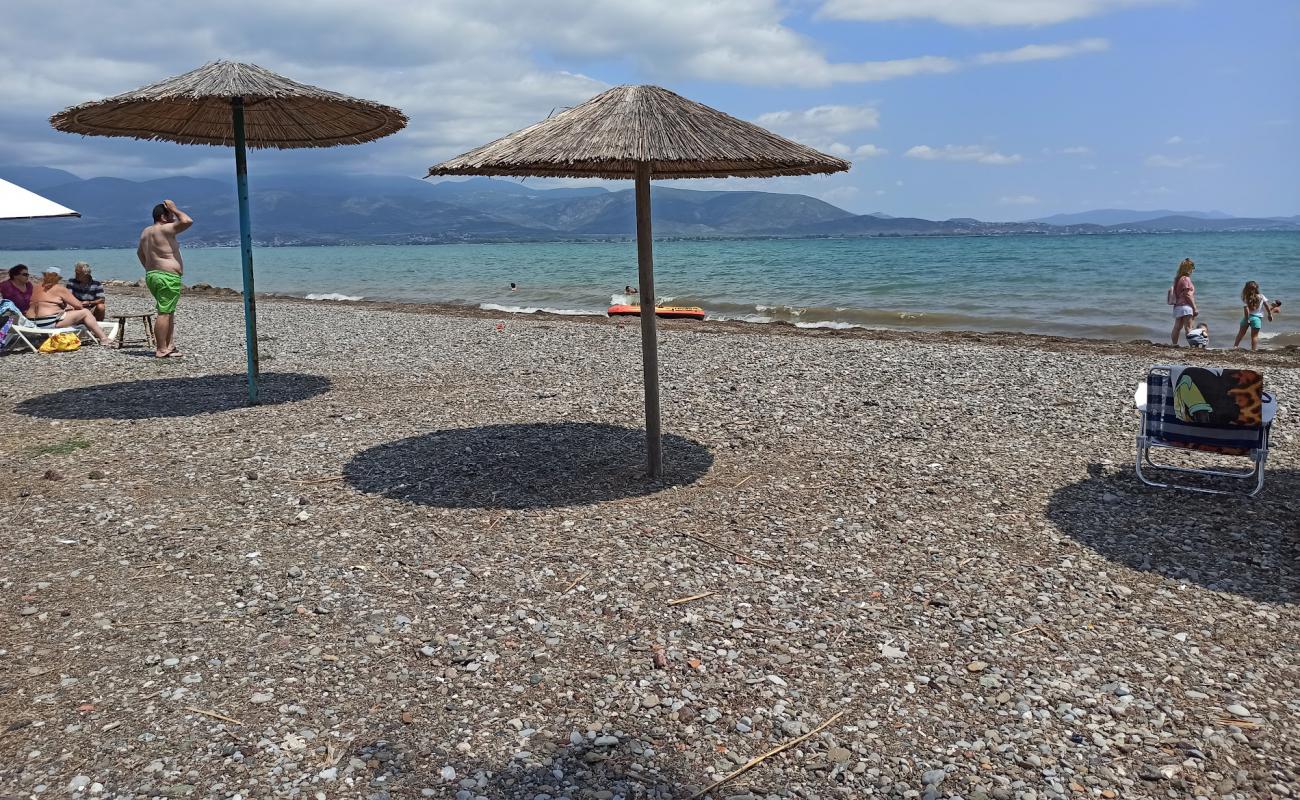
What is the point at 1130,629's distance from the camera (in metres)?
3.83

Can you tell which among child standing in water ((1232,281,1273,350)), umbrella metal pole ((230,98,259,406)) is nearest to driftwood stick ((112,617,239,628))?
umbrella metal pole ((230,98,259,406))

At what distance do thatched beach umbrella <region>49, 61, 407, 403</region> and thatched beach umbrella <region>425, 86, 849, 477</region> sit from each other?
2.87 m

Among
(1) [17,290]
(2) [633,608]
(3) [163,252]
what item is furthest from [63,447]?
(1) [17,290]

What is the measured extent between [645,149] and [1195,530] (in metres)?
3.96

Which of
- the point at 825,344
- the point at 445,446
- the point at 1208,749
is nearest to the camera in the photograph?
the point at 1208,749

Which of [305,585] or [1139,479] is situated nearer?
[305,585]

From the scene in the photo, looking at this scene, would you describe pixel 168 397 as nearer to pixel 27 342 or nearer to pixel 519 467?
pixel 27 342

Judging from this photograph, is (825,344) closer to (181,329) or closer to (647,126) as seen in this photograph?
(647,126)

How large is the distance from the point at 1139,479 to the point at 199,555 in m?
5.97

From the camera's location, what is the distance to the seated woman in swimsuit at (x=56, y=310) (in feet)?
39.5

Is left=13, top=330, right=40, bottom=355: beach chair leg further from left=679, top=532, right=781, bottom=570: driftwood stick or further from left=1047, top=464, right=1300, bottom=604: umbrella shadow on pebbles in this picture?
left=1047, top=464, right=1300, bottom=604: umbrella shadow on pebbles

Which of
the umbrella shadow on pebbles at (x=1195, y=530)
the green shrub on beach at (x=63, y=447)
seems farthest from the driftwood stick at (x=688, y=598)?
the green shrub on beach at (x=63, y=447)

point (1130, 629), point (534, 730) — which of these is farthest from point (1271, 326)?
point (534, 730)

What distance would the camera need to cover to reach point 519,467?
6.21 meters
